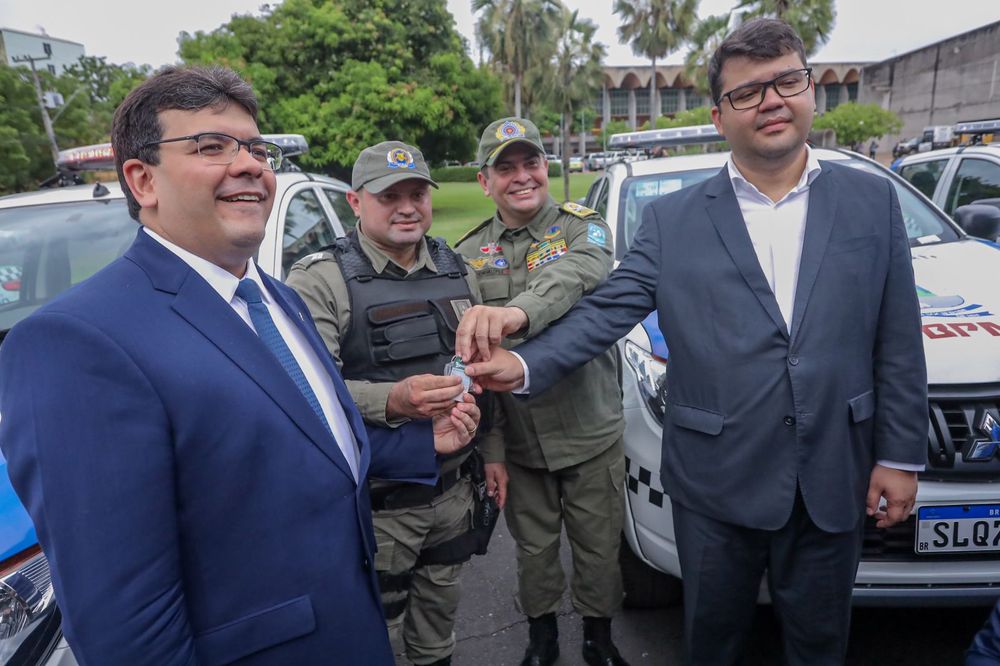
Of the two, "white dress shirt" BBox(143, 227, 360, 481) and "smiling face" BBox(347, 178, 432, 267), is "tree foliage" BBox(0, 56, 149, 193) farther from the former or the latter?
"white dress shirt" BBox(143, 227, 360, 481)

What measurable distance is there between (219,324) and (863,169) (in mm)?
3258

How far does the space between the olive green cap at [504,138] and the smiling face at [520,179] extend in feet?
0.06

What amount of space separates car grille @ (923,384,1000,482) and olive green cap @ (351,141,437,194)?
1.79m

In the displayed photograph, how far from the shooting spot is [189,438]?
1021 millimetres

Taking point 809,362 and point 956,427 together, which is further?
point 956,427

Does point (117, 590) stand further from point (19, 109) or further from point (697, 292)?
point (19, 109)

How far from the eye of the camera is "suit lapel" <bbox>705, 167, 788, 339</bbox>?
5.40ft

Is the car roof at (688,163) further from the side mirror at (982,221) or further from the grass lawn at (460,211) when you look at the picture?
the grass lawn at (460,211)

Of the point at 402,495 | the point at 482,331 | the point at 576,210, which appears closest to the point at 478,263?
the point at 576,210

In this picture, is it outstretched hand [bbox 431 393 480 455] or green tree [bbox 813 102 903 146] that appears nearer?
outstretched hand [bbox 431 393 480 455]

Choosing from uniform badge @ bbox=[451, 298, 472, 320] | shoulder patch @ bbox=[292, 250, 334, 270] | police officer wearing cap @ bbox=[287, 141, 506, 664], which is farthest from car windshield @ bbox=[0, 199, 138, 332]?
uniform badge @ bbox=[451, 298, 472, 320]

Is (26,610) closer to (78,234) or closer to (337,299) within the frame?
(337,299)

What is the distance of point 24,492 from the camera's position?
965mm

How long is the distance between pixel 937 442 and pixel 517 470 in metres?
1.38
